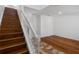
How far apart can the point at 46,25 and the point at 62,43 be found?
1.01ft

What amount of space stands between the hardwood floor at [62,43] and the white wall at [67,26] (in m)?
0.07

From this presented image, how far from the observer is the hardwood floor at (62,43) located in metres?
1.12

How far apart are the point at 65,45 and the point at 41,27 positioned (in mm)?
381

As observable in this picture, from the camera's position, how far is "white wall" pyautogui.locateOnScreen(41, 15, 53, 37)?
3.69ft

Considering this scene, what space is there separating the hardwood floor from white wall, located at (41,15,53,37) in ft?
0.21

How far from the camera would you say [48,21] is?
1.12 m

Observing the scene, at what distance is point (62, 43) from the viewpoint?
3.90 feet

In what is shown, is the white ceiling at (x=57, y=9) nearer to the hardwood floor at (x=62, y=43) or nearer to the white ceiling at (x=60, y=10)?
the white ceiling at (x=60, y=10)

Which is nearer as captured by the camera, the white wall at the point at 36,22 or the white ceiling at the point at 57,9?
the white ceiling at the point at 57,9

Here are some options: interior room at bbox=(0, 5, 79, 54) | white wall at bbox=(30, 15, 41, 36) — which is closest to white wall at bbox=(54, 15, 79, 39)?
interior room at bbox=(0, 5, 79, 54)

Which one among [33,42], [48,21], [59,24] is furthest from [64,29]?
[33,42]

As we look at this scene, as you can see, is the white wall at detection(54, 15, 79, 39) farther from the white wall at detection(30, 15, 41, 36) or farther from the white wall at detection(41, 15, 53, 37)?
the white wall at detection(30, 15, 41, 36)

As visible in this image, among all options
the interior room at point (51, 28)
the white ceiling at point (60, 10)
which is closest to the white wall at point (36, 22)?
the interior room at point (51, 28)
